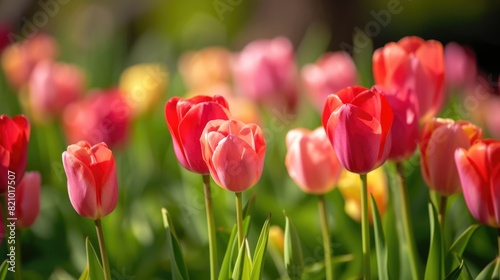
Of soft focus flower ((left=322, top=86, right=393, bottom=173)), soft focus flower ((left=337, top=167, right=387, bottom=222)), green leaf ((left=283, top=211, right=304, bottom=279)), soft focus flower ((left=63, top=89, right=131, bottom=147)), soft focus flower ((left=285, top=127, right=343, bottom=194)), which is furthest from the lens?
soft focus flower ((left=63, top=89, right=131, bottom=147))

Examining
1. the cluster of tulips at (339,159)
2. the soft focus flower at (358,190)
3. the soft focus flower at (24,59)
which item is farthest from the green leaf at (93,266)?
the soft focus flower at (24,59)

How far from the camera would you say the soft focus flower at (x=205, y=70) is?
2.01 m

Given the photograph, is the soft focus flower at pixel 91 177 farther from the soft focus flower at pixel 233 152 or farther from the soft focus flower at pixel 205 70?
the soft focus flower at pixel 205 70

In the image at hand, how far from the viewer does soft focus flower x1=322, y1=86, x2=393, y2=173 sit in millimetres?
835

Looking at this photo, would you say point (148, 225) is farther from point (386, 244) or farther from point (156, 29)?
point (156, 29)

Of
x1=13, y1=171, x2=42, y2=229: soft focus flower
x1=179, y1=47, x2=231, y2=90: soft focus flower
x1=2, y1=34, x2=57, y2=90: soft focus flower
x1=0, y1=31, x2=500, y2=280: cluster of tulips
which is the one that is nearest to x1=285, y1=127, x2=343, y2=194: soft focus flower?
x1=0, y1=31, x2=500, y2=280: cluster of tulips

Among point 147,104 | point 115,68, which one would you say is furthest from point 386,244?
point 115,68

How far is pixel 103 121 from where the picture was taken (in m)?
1.54

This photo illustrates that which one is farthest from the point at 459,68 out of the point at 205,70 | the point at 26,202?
the point at 26,202

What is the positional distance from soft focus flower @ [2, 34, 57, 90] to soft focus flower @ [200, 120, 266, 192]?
1296mm

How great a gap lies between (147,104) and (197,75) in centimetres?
20

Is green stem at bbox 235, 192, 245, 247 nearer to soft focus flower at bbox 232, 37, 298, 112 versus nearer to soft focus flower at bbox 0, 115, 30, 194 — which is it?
soft focus flower at bbox 0, 115, 30, 194

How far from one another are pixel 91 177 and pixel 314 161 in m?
0.33

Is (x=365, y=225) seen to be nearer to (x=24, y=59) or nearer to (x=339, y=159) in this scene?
(x=339, y=159)
